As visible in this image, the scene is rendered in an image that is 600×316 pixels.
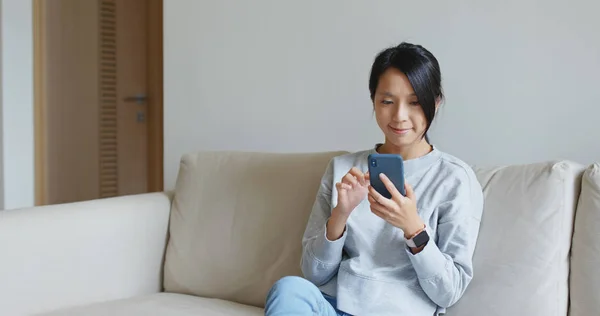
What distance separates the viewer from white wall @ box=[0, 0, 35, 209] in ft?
10.8

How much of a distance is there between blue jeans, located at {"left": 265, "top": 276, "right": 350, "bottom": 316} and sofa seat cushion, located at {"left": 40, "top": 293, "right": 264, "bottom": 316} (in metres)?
0.37

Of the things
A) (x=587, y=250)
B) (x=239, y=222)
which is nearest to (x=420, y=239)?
(x=587, y=250)

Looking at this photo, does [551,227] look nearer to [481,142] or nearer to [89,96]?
[481,142]

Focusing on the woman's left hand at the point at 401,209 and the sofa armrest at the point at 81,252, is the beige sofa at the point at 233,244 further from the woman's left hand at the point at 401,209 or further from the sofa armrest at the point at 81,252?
the woman's left hand at the point at 401,209

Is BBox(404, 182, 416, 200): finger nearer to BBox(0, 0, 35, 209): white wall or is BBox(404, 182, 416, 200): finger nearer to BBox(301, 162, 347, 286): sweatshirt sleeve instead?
BBox(301, 162, 347, 286): sweatshirt sleeve

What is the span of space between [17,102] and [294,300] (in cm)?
251

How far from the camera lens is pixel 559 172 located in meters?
1.46

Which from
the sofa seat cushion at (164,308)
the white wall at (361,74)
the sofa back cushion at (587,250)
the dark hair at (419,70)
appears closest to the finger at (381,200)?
the dark hair at (419,70)

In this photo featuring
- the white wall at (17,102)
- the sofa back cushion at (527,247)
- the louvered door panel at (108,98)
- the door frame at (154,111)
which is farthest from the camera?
the louvered door panel at (108,98)

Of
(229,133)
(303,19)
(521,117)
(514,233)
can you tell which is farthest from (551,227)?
(229,133)

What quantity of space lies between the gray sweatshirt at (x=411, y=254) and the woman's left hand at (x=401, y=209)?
5cm

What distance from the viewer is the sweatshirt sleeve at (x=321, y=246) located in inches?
58.0

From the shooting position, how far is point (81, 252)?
1.84 meters

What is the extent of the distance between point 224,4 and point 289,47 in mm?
321
